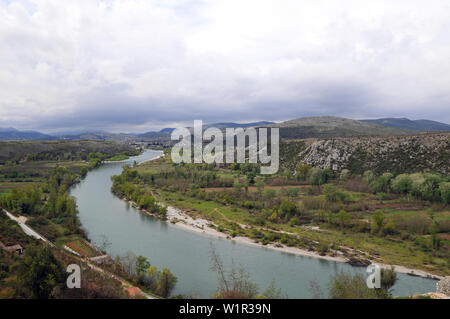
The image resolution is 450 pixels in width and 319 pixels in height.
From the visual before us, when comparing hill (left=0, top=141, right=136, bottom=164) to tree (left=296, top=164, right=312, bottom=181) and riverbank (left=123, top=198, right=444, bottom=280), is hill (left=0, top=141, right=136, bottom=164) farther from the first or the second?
tree (left=296, top=164, right=312, bottom=181)

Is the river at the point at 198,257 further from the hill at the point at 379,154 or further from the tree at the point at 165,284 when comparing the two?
the hill at the point at 379,154

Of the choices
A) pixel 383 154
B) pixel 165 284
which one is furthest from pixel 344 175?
pixel 165 284

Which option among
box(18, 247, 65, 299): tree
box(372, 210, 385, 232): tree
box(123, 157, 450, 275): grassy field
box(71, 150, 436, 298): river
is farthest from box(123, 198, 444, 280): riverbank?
box(18, 247, 65, 299): tree

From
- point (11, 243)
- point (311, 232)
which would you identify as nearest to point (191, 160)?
point (311, 232)

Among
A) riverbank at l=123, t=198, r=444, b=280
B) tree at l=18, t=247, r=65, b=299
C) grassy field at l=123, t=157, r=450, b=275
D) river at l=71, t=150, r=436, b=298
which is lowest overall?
river at l=71, t=150, r=436, b=298

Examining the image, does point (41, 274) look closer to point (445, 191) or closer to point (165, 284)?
point (165, 284)

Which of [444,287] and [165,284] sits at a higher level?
[444,287]
